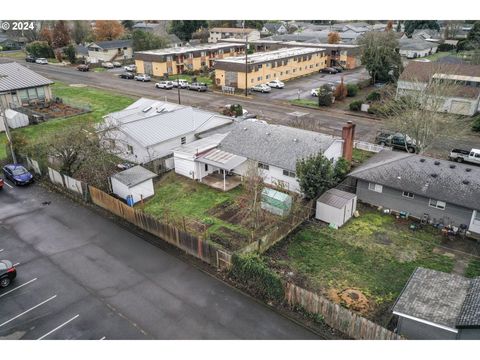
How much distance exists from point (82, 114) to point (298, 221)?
131ft

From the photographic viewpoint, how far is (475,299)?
55.9 ft

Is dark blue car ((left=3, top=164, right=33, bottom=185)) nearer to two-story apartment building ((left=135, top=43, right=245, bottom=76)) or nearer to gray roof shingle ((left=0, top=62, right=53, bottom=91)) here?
gray roof shingle ((left=0, top=62, right=53, bottom=91))

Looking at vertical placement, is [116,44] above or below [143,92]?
above

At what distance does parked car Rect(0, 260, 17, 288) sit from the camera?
845 inches

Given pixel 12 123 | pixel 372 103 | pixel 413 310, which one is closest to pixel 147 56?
pixel 12 123

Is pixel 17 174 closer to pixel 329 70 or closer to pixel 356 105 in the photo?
pixel 356 105

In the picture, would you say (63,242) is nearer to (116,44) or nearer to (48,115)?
(48,115)

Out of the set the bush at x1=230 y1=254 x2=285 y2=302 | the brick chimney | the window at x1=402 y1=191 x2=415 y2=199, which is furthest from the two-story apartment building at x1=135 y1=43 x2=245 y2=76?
the bush at x1=230 y1=254 x2=285 y2=302

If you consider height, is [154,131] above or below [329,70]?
above

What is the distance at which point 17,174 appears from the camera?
3428 centimetres

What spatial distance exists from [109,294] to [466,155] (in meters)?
34.9

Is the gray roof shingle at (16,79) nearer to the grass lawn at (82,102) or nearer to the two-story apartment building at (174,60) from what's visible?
the grass lawn at (82,102)

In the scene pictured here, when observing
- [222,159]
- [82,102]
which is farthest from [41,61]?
[222,159]

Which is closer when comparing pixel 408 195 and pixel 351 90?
pixel 408 195
